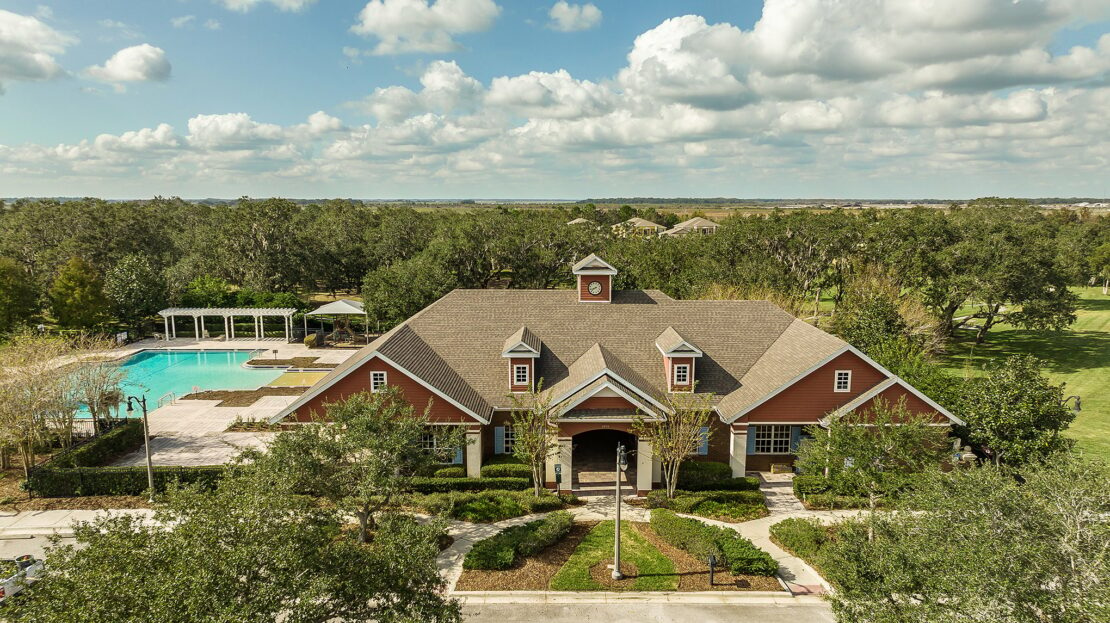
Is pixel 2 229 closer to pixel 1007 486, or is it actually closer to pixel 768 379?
pixel 768 379

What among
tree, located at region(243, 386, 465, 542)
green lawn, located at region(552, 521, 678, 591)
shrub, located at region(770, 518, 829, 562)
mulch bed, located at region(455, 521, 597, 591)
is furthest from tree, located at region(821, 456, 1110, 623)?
tree, located at region(243, 386, 465, 542)

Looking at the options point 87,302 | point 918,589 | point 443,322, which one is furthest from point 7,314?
point 918,589

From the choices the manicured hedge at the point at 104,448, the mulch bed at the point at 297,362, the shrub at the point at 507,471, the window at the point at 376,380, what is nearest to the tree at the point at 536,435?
the shrub at the point at 507,471

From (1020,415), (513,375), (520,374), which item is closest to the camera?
(1020,415)

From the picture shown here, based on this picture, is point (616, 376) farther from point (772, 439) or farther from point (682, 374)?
point (772, 439)

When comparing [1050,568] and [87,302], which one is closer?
[1050,568]

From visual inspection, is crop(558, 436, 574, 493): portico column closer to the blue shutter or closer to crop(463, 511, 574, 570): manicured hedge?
crop(463, 511, 574, 570): manicured hedge

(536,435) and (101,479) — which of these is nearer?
(536,435)

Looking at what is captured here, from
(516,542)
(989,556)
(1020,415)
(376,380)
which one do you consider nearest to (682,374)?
(516,542)
